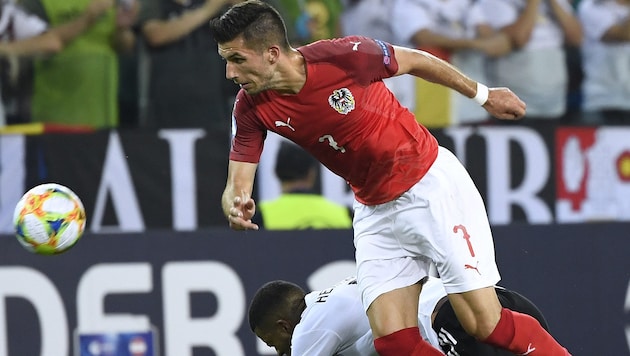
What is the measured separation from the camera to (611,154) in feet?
30.2

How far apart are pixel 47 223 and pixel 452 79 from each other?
2.01 meters

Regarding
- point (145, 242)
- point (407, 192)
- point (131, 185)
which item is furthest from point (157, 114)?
point (407, 192)

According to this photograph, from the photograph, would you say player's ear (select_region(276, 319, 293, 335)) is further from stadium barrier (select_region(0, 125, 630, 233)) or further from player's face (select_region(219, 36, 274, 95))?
stadium barrier (select_region(0, 125, 630, 233))

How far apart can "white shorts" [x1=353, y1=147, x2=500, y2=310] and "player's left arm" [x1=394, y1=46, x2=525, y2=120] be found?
31cm

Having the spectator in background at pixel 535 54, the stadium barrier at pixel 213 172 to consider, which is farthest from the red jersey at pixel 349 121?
the spectator in background at pixel 535 54

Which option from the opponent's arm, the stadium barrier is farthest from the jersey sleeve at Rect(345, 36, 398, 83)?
the stadium barrier

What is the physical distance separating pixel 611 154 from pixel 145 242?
142 inches

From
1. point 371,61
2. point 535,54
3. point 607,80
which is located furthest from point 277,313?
point 607,80

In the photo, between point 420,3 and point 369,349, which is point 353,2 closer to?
point 420,3

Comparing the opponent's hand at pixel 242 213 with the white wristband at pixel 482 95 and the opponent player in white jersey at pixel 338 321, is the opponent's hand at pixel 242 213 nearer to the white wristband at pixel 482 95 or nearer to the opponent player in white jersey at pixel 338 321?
the opponent player in white jersey at pixel 338 321

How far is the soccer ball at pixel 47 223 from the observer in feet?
19.8

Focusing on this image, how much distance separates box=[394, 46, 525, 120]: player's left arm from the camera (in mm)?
Result: 5809

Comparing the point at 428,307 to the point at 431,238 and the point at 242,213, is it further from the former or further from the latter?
the point at 242,213

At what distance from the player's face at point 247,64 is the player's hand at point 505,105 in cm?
109
